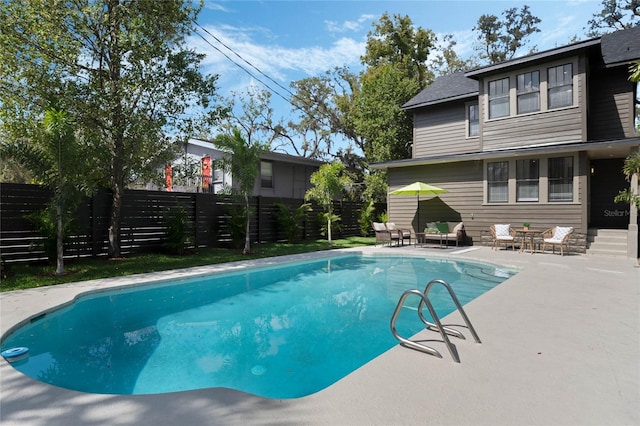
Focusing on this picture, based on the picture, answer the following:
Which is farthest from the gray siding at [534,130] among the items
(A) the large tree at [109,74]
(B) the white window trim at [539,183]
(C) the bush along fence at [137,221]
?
(A) the large tree at [109,74]

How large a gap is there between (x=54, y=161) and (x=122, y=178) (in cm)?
222

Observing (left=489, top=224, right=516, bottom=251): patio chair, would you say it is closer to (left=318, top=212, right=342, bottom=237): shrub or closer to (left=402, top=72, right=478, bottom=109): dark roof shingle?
(left=402, top=72, right=478, bottom=109): dark roof shingle

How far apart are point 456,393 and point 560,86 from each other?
12.9 m

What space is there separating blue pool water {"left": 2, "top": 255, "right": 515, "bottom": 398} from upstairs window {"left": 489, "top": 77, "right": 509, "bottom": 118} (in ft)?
25.6

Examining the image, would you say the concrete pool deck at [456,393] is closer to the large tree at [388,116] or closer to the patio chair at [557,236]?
the patio chair at [557,236]

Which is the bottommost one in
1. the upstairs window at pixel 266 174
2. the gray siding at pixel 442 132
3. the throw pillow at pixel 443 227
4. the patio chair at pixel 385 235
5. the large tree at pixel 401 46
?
the patio chair at pixel 385 235

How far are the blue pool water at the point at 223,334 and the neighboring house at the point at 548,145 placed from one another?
5528 millimetres

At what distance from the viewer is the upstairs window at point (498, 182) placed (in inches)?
497

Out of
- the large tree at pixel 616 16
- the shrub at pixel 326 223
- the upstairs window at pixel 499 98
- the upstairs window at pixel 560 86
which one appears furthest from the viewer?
the large tree at pixel 616 16

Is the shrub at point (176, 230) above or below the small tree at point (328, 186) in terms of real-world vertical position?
below

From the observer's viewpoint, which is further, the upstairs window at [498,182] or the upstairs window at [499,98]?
the upstairs window at [499,98]

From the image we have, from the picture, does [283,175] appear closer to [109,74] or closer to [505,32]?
→ [109,74]

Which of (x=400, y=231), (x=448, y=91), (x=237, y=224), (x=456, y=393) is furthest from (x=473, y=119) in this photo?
(x=456, y=393)

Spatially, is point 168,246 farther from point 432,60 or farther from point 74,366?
point 432,60
